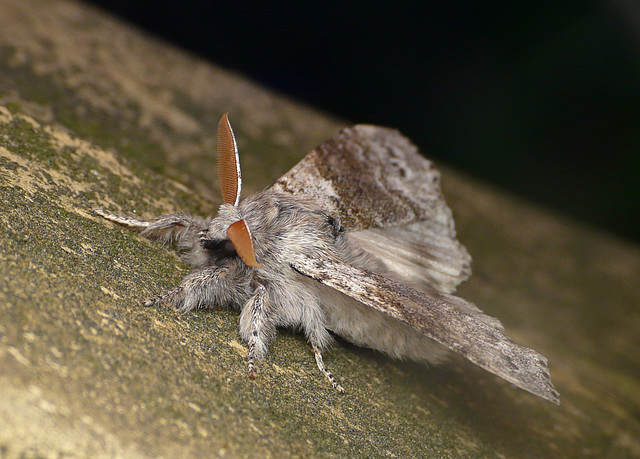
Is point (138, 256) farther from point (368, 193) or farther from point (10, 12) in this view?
point (10, 12)

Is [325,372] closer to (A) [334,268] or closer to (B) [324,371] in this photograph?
(B) [324,371]

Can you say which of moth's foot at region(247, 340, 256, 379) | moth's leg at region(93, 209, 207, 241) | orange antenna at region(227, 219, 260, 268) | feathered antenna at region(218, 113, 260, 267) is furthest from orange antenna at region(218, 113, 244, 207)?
moth's foot at region(247, 340, 256, 379)

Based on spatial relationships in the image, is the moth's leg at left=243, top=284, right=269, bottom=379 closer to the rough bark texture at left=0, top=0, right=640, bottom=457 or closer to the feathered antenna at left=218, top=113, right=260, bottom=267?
the rough bark texture at left=0, top=0, right=640, bottom=457

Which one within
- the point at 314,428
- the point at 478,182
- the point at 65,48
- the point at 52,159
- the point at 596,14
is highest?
the point at 596,14

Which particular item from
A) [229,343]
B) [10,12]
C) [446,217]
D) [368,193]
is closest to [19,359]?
[229,343]

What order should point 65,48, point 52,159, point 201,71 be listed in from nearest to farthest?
1. point 52,159
2. point 65,48
3. point 201,71

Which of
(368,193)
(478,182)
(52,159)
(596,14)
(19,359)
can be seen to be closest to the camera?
(19,359)
